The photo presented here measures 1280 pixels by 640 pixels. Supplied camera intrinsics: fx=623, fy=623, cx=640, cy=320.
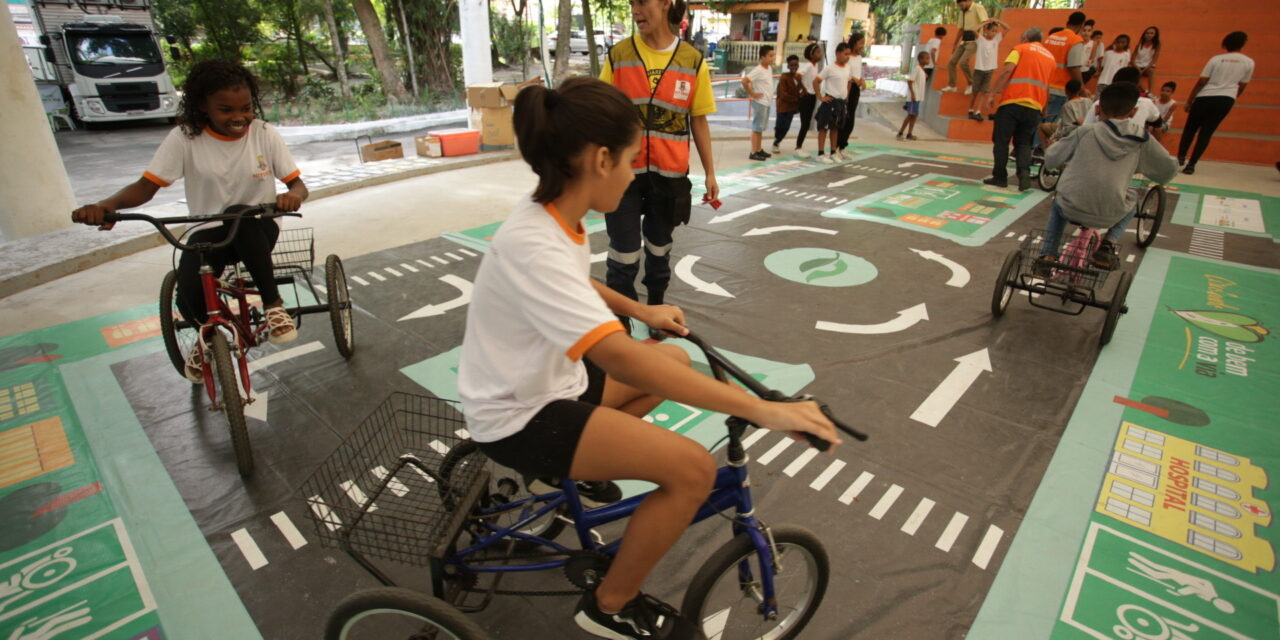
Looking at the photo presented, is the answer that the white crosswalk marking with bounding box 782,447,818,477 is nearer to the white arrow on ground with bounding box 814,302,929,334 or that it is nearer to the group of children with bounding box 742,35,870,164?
the white arrow on ground with bounding box 814,302,929,334

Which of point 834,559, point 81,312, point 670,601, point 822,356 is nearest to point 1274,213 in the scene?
point 822,356

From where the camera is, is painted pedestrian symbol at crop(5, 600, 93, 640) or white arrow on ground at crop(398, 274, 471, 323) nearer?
painted pedestrian symbol at crop(5, 600, 93, 640)

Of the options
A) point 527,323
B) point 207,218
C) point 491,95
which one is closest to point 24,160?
point 207,218

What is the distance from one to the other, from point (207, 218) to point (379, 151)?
24.8 ft

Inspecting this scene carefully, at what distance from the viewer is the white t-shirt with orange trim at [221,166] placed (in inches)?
117

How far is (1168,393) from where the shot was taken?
3420 mm

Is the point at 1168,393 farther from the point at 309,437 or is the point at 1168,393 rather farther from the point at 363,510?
the point at 309,437

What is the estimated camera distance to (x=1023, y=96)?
24.7ft

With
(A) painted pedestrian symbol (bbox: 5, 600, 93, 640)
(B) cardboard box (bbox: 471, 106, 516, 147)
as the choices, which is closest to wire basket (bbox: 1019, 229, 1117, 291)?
(A) painted pedestrian symbol (bbox: 5, 600, 93, 640)

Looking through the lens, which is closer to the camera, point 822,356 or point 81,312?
point 822,356

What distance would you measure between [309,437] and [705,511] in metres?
2.24

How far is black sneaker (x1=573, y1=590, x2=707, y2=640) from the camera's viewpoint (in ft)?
5.62

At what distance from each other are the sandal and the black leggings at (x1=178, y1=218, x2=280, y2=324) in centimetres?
7

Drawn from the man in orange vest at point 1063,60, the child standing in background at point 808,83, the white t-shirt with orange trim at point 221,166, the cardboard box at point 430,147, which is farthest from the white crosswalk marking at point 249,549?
the man in orange vest at point 1063,60
